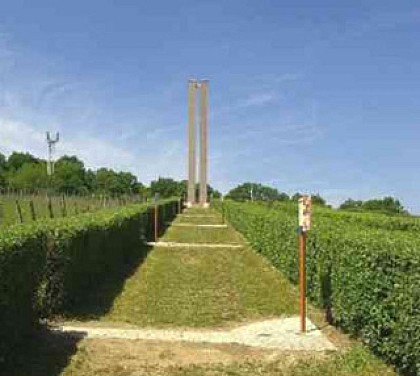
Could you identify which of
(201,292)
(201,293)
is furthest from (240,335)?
(201,292)

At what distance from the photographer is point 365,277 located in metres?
8.93

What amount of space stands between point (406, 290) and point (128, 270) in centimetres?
1104

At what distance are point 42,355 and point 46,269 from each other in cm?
215

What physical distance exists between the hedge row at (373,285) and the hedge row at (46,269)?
12.5 ft

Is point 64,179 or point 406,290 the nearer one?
point 406,290

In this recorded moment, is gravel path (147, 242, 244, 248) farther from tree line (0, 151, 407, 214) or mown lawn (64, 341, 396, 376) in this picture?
tree line (0, 151, 407, 214)

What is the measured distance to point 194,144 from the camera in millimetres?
96562

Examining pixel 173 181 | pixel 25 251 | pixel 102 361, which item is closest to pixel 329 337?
pixel 102 361

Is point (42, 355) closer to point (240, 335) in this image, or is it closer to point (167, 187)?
point (240, 335)

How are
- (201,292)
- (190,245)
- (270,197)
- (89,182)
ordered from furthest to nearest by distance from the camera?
(89,182), (270,197), (190,245), (201,292)

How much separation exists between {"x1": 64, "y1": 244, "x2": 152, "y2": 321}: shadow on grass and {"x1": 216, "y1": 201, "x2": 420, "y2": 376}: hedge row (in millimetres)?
3379

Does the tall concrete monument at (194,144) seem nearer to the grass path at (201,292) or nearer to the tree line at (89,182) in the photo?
the tree line at (89,182)

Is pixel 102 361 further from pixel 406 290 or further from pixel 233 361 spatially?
pixel 406 290

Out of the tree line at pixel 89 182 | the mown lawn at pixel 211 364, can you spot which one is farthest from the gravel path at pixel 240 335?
the tree line at pixel 89 182
